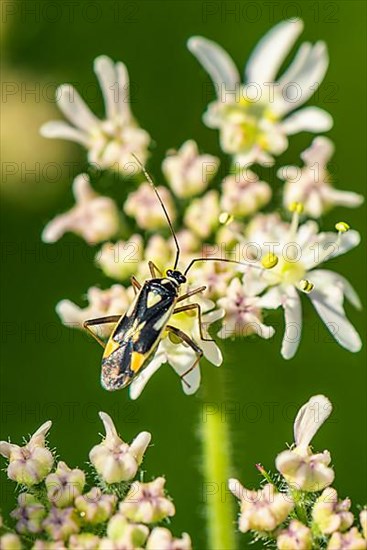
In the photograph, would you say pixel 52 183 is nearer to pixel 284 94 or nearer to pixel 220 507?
pixel 284 94

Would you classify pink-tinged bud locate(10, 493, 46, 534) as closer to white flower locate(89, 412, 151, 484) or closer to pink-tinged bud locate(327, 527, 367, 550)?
white flower locate(89, 412, 151, 484)

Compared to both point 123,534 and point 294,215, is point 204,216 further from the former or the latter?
point 123,534

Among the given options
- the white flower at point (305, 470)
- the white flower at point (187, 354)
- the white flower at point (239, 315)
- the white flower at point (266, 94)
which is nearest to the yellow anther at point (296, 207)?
the white flower at point (266, 94)

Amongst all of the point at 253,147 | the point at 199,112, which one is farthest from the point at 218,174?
the point at 199,112

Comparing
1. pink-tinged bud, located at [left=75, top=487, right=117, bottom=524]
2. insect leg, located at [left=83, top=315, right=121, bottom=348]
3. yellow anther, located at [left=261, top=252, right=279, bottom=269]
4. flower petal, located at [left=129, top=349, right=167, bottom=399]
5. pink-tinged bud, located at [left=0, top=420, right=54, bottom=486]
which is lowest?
pink-tinged bud, located at [left=75, top=487, right=117, bottom=524]

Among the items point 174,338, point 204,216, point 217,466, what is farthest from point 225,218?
point 217,466

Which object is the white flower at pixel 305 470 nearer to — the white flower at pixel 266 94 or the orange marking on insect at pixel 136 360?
the orange marking on insect at pixel 136 360

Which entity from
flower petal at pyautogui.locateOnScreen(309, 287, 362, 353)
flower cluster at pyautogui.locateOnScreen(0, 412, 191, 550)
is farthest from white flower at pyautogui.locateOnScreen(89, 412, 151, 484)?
flower petal at pyautogui.locateOnScreen(309, 287, 362, 353)
